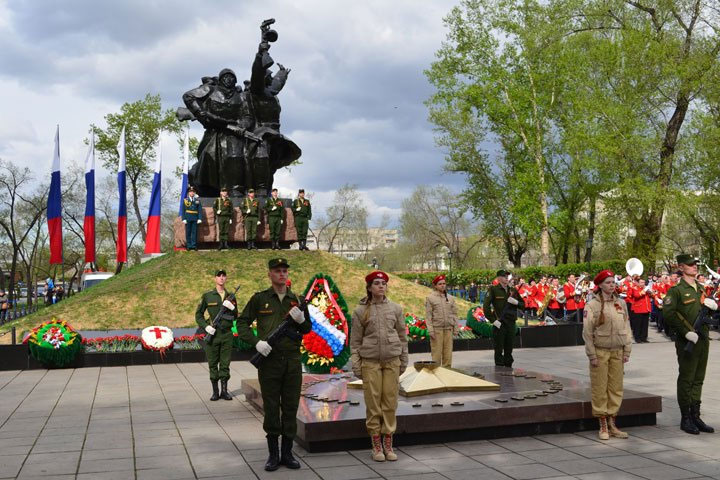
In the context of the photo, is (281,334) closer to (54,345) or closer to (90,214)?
(54,345)

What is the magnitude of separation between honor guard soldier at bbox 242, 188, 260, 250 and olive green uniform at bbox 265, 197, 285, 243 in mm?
362

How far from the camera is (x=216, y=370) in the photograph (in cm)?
1038

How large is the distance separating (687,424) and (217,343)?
20.8ft

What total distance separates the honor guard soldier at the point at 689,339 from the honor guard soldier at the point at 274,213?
16436 mm

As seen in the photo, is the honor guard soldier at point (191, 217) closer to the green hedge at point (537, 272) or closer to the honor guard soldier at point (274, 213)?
the honor guard soldier at point (274, 213)

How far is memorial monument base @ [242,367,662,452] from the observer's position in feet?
23.3

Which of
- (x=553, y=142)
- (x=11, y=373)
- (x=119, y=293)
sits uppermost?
(x=553, y=142)

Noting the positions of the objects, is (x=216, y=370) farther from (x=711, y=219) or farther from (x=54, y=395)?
(x=711, y=219)

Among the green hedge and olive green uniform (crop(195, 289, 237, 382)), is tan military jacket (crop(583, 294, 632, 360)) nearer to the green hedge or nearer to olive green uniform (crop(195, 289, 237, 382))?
olive green uniform (crop(195, 289, 237, 382))

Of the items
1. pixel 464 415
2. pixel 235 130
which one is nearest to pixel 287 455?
pixel 464 415

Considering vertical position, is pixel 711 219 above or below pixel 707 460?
above

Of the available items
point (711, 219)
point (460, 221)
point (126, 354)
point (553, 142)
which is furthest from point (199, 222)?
point (460, 221)

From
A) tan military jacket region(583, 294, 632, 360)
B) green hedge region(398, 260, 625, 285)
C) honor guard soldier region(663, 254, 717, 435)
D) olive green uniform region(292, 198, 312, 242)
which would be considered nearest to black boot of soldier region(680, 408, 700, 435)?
honor guard soldier region(663, 254, 717, 435)

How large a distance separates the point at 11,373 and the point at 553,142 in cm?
3308
